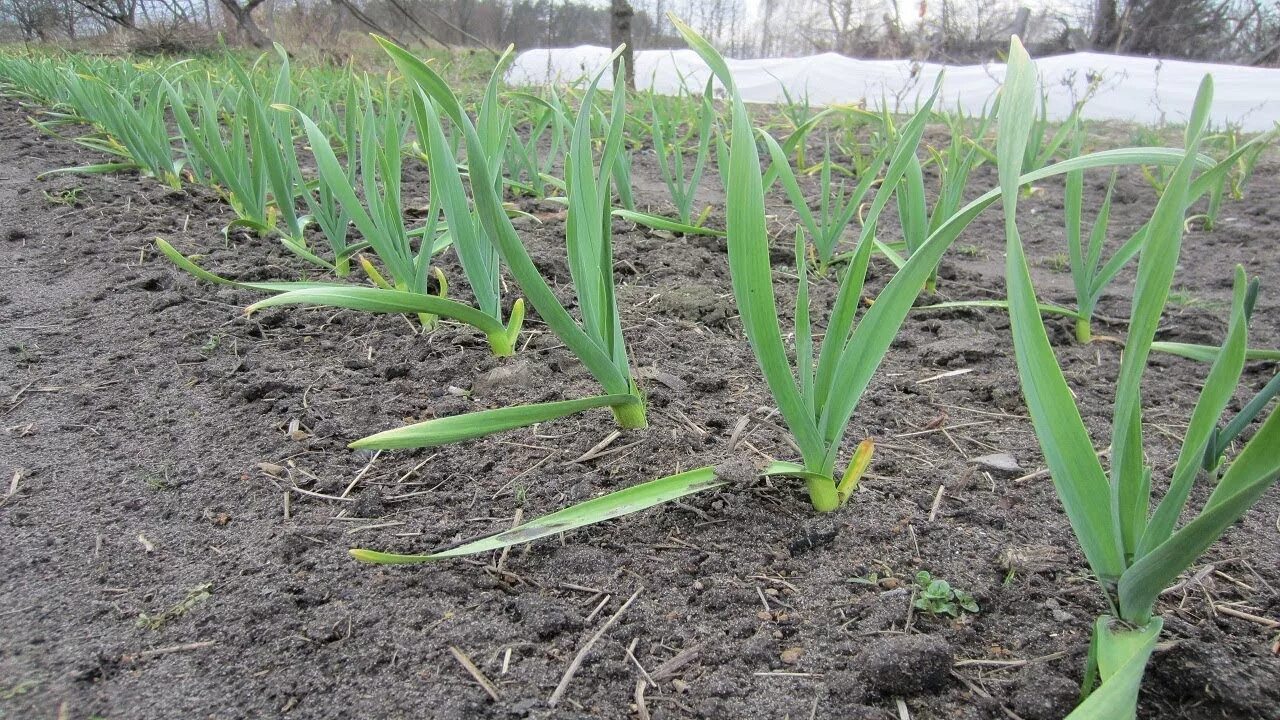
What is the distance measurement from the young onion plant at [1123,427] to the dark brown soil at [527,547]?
116 millimetres

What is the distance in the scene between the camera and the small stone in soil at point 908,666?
2.35 ft

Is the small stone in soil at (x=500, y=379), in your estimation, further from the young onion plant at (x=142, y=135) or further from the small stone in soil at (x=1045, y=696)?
the young onion plant at (x=142, y=135)

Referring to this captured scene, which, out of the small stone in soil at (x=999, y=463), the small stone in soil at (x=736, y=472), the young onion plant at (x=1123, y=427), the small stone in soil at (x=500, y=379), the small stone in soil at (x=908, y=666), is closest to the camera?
the young onion plant at (x=1123, y=427)

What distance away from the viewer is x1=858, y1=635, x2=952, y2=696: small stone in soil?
2.35 feet

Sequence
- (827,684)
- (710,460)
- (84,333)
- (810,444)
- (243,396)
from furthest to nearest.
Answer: (84,333), (243,396), (710,460), (810,444), (827,684)

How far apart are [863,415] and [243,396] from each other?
1.06 m

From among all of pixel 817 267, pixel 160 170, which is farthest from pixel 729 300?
pixel 160 170

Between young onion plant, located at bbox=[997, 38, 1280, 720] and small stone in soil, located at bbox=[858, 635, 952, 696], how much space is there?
126 millimetres

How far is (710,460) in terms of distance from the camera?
1.06m

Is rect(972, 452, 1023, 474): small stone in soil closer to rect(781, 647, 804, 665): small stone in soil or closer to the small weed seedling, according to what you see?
the small weed seedling

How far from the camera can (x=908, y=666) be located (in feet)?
2.36

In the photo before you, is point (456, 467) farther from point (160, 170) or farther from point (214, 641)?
point (160, 170)

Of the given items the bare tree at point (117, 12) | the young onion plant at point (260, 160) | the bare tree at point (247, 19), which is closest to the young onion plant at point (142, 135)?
the young onion plant at point (260, 160)

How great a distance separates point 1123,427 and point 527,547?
25.9 inches
